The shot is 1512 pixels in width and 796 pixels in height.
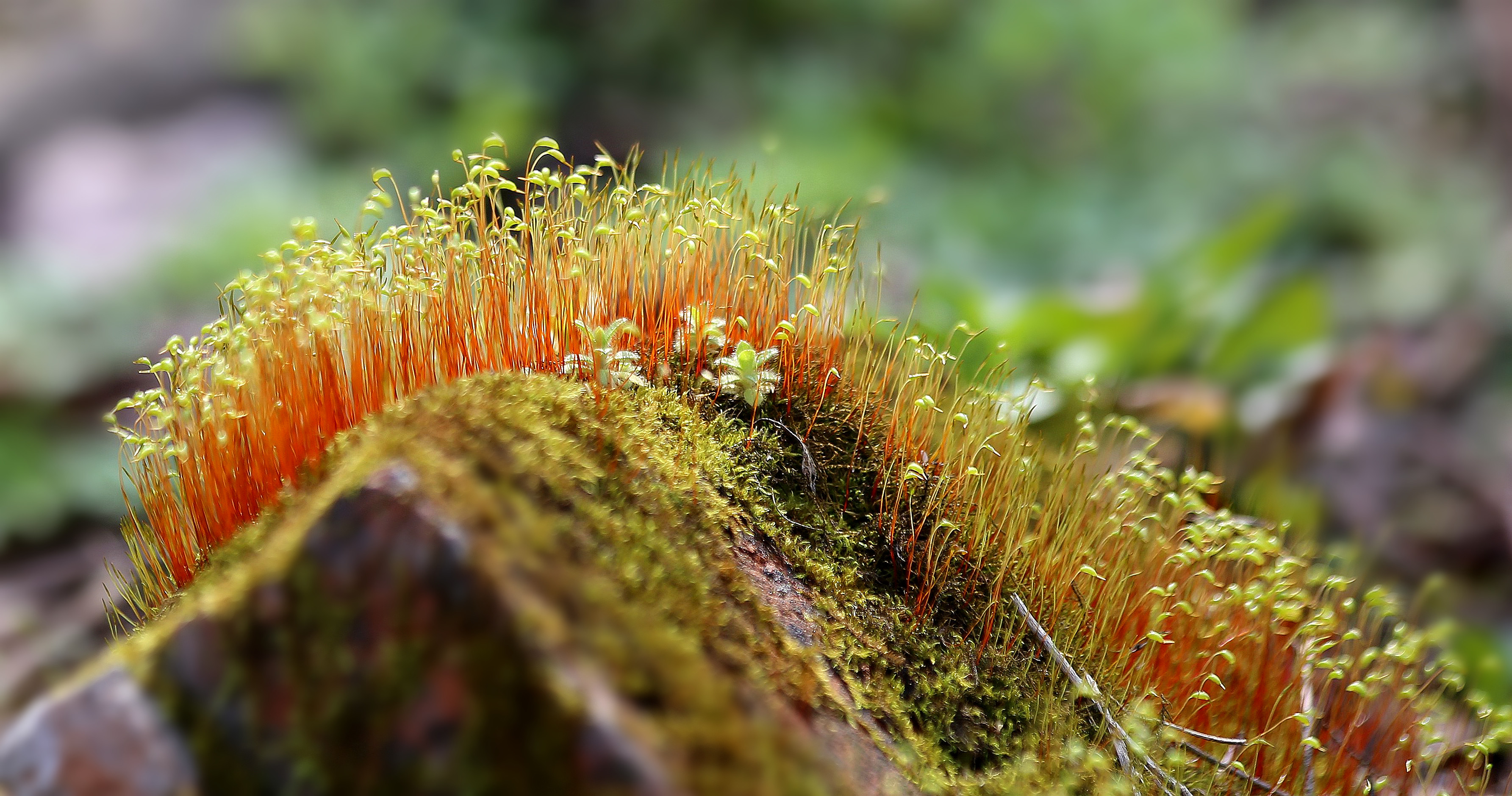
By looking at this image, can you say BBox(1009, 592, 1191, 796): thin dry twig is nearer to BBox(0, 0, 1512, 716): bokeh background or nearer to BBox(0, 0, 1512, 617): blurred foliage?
BBox(0, 0, 1512, 716): bokeh background

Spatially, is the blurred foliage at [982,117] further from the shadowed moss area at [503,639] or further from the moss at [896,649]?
the shadowed moss area at [503,639]

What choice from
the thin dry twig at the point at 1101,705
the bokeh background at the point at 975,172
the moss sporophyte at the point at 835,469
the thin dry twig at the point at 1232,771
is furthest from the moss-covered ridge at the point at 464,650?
the bokeh background at the point at 975,172

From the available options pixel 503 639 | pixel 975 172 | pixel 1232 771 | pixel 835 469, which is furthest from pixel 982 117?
pixel 503 639

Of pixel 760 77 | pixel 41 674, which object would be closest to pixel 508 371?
pixel 41 674

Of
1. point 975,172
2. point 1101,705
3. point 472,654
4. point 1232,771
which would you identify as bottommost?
point 1232,771

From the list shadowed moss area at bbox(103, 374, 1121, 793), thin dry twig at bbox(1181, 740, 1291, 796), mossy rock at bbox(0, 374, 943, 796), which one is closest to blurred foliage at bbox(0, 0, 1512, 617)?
thin dry twig at bbox(1181, 740, 1291, 796)

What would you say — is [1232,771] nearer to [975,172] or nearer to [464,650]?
[464,650]

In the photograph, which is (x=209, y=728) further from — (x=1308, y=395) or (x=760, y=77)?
(x=760, y=77)
